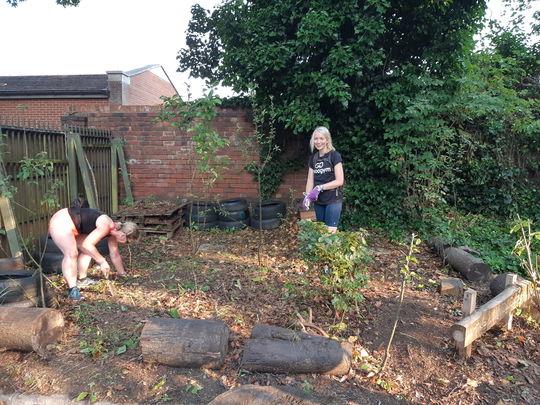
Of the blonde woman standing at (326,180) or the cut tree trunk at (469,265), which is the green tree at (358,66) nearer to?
the blonde woman standing at (326,180)

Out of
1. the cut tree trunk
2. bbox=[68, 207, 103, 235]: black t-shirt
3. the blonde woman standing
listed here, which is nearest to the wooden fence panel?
bbox=[68, 207, 103, 235]: black t-shirt

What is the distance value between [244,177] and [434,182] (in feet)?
12.1

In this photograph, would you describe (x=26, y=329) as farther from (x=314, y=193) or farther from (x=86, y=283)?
(x=314, y=193)

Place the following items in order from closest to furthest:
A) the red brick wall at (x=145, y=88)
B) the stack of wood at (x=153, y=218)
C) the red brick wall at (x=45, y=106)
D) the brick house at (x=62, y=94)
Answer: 1. the stack of wood at (x=153, y=218)
2. the brick house at (x=62, y=94)
3. the red brick wall at (x=45, y=106)
4. the red brick wall at (x=145, y=88)

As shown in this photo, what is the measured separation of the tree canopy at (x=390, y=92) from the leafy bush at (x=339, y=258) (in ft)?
11.0

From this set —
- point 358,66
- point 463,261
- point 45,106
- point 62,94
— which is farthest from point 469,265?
point 45,106

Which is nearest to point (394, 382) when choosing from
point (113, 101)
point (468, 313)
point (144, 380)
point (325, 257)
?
point (468, 313)

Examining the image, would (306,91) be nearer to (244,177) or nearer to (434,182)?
(244,177)

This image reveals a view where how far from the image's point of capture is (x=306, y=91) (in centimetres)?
668

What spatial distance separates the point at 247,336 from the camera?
3307 millimetres

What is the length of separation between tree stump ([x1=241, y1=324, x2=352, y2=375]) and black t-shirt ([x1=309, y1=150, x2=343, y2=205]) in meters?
2.20

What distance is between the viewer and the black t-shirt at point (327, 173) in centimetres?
475

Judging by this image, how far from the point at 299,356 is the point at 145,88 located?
21182 millimetres

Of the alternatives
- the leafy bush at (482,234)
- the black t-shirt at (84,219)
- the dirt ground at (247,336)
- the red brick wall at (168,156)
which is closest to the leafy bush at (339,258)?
the dirt ground at (247,336)
